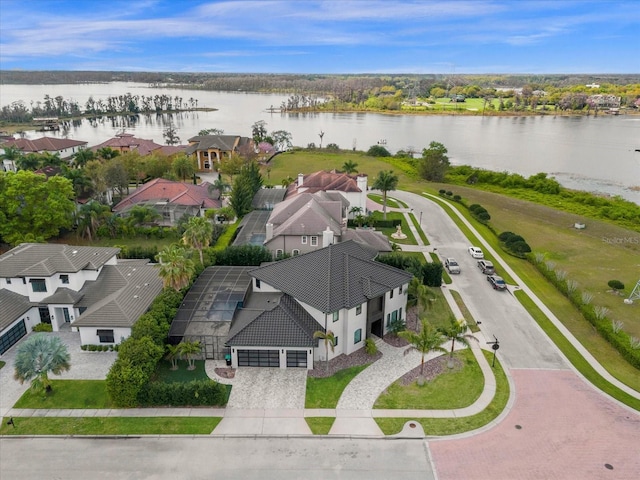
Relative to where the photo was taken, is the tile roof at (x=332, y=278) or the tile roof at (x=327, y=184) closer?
the tile roof at (x=332, y=278)

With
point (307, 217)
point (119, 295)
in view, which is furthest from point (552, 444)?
point (307, 217)

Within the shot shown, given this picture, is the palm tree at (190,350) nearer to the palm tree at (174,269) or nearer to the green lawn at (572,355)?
the palm tree at (174,269)

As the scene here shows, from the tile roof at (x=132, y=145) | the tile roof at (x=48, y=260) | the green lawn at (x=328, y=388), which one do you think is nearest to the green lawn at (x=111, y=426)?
the green lawn at (x=328, y=388)

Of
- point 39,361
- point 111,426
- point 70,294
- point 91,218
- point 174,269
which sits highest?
point 174,269

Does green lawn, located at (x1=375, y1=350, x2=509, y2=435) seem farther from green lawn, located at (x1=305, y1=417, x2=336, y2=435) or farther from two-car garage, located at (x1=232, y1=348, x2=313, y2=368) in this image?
two-car garage, located at (x1=232, y1=348, x2=313, y2=368)

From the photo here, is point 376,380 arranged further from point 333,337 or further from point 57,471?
point 57,471

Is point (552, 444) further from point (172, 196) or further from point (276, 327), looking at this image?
point (172, 196)
